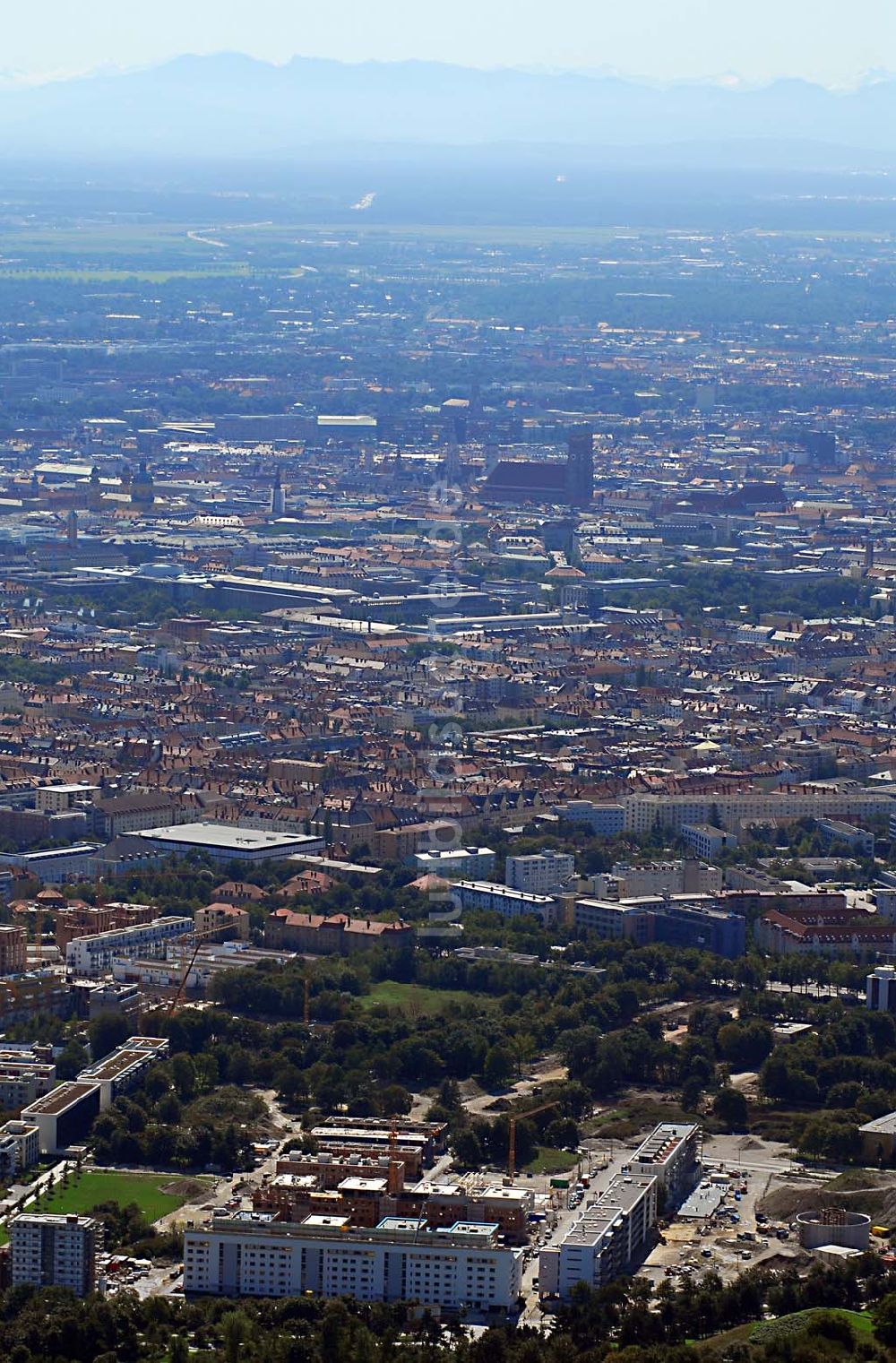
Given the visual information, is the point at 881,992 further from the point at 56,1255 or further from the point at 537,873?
the point at 56,1255

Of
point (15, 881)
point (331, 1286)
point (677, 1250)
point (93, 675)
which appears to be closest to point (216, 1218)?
point (331, 1286)

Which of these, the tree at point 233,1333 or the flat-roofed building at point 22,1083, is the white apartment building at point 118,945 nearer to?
the flat-roofed building at point 22,1083

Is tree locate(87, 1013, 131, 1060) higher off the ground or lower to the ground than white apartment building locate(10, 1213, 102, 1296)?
lower

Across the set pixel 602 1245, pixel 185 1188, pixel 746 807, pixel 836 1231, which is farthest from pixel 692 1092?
pixel 746 807

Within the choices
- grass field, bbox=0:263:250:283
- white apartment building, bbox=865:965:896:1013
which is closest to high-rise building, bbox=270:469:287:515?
white apartment building, bbox=865:965:896:1013

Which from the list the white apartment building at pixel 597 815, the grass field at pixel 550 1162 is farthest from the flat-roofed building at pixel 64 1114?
the white apartment building at pixel 597 815

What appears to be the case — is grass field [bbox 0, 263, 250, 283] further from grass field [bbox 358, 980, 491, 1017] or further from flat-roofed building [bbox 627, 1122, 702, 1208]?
flat-roofed building [bbox 627, 1122, 702, 1208]
